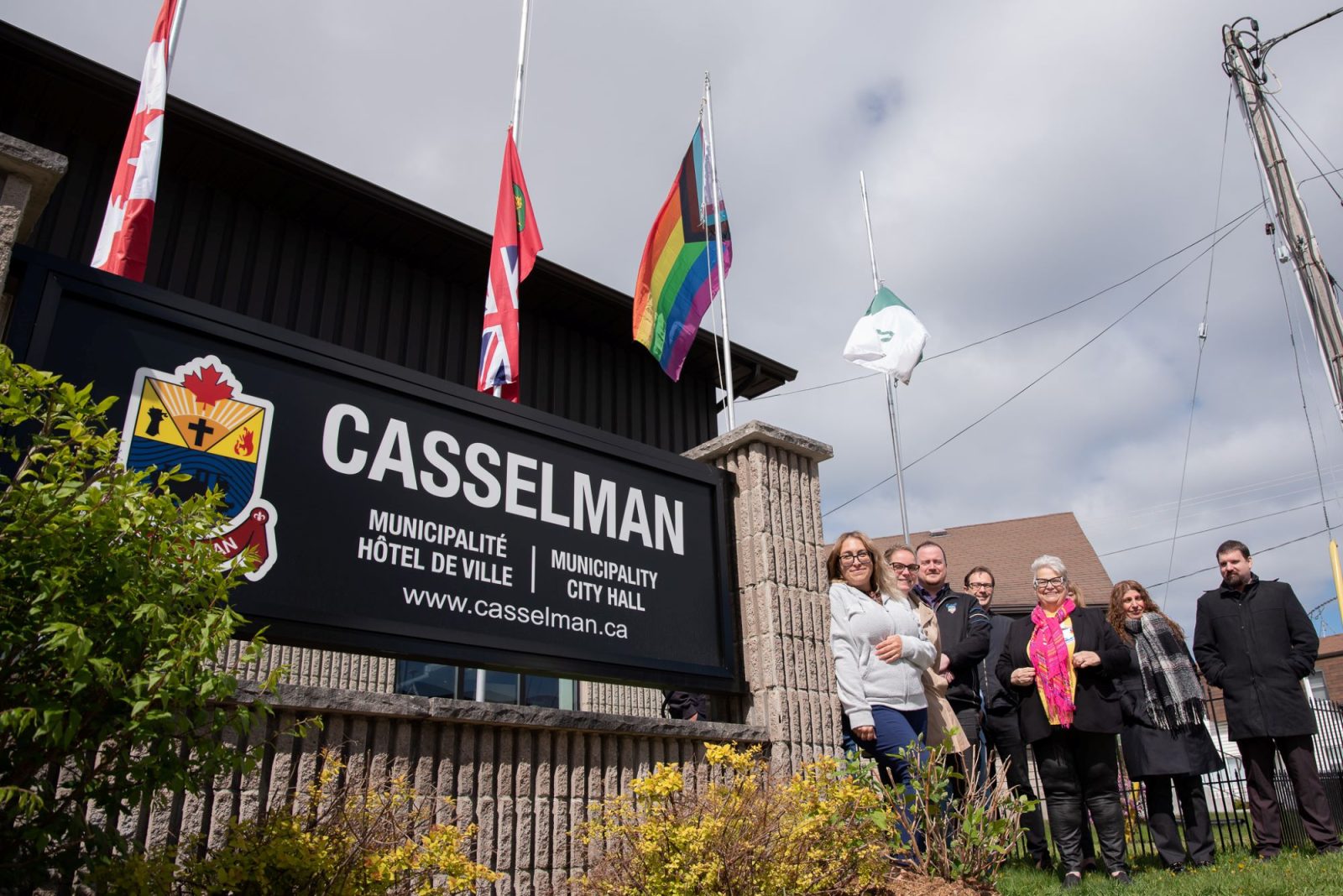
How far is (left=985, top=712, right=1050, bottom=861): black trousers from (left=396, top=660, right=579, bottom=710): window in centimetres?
→ 357

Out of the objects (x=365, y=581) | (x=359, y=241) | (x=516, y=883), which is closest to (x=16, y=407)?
(x=365, y=581)

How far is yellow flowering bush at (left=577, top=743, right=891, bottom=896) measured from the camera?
11.7ft

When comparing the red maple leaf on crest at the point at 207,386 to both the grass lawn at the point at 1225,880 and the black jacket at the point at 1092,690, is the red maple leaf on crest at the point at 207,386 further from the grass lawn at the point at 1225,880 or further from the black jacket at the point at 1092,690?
Result: the black jacket at the point at 1092,690

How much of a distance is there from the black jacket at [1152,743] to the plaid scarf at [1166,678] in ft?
0.15

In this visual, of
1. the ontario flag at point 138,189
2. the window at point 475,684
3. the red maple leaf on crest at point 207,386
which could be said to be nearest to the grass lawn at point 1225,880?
the red maple leaf on crest at point 207,386

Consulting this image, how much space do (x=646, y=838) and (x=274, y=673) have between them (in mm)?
1586

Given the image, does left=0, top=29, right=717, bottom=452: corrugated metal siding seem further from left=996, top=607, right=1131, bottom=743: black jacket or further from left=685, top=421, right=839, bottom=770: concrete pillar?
left=996, top=607, right=1131, bottom=743: black jacket

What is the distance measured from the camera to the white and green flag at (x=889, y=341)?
1186 cm

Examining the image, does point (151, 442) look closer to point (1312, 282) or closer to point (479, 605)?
point (479, 605)

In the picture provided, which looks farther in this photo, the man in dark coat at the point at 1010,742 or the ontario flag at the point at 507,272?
the ontario flag at the point at 507,272

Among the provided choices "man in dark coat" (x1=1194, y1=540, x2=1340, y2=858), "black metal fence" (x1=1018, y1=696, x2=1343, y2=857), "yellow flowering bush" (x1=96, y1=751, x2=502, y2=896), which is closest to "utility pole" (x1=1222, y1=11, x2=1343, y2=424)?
"black metal fence" (x1=1018, y1=696, x2=1343, y2=857)

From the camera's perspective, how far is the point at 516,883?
3.95 meters

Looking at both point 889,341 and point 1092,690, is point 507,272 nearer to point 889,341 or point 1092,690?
point 1092,690

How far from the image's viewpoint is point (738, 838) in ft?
11.9
